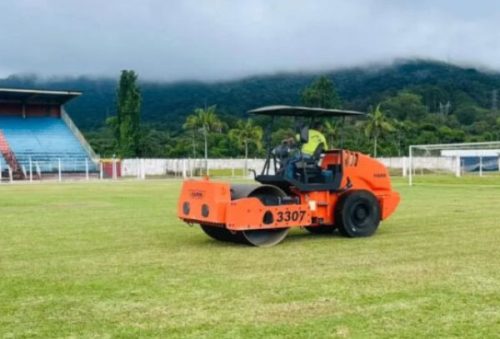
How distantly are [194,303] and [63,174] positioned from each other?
54377mm

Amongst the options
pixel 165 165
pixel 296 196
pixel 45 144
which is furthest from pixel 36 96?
pixel 296 196

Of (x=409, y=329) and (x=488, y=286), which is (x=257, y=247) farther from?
(x=409, y=329)

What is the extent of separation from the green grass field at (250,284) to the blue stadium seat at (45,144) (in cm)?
4810

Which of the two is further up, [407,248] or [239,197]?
[239,197]

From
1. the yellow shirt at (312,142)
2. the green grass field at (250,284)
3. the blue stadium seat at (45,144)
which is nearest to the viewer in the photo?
→ the green grass field at (250,284)

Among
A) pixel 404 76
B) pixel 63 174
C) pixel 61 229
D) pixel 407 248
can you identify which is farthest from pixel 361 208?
pixel 404 76

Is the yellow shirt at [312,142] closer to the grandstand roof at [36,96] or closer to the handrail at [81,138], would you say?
the handrail at [81,138]

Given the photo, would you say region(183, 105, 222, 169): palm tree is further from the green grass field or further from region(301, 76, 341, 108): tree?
the green grass field

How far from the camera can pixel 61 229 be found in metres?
15.0

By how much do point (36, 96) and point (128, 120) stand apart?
18.3 meters

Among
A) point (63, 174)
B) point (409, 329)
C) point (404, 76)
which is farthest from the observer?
point (404, 76)

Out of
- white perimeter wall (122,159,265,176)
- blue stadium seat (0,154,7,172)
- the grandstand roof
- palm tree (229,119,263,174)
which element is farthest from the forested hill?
blue stadium seat (0,154,7,172)

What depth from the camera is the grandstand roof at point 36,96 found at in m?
65.4

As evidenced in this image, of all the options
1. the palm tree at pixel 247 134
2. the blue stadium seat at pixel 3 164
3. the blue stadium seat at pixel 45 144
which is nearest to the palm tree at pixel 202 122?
the palm tree at pixel 247 134
